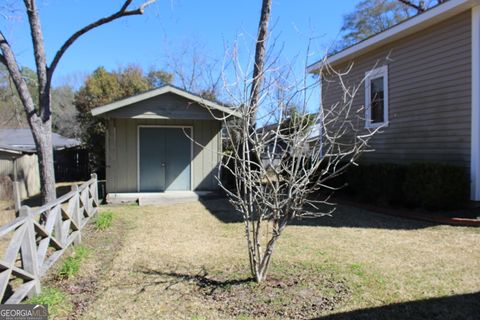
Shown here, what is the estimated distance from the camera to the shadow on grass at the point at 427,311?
3635 mm

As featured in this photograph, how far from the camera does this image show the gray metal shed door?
12.2 metres

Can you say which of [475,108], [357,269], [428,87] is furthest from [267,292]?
[428,87]

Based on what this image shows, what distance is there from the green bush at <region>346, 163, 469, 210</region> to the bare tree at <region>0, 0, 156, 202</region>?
6.46 meters

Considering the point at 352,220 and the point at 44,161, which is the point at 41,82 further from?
the point at 352,220

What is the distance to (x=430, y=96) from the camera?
9.12m

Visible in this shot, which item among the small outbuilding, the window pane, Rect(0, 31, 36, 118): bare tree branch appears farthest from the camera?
the small outbuilding

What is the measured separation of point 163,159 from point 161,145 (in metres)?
0.42

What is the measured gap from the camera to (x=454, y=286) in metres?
4.30

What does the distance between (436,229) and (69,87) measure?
4099 cm

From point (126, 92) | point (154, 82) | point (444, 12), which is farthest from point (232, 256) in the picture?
point (154, 82)

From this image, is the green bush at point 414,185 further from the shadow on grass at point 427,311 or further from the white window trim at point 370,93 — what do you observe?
the shadow on grass at point 427,311

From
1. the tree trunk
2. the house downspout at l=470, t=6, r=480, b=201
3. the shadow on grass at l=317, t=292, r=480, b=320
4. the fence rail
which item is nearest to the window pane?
the house downspout at l=470, t=6, r=480, b=201

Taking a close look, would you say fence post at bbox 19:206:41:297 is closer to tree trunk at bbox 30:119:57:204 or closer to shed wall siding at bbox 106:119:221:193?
tree trunk at bbox 30:119:57:204

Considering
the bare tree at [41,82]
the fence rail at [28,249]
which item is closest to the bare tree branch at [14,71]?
the bare tree at [41,82]
